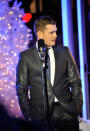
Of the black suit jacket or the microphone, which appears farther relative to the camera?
the black suit jacket

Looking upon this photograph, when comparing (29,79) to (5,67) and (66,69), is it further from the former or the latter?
(5,67)

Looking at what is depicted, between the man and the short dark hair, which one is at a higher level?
the short dark hair

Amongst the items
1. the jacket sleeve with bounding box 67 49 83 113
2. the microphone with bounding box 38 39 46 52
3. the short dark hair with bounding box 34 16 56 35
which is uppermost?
the short dark hair with bounding box 34 16 56 35

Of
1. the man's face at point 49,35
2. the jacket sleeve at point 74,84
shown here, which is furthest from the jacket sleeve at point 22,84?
the jacket sleeve at point 74,84

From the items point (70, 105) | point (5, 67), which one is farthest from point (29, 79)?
point (5, 67)

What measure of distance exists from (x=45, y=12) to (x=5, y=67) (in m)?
1.40

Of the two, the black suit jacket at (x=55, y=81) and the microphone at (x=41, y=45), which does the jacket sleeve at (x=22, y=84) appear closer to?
the black suit jacket at (x=55, y=81)

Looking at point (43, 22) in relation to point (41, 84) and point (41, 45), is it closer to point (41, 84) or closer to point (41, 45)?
point (41, 45)

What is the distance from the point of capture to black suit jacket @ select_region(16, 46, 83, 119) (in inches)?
70.7

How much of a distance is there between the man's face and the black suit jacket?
0.13 m

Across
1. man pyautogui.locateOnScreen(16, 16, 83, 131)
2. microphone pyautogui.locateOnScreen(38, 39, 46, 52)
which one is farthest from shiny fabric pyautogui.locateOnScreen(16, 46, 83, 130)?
microphone pyautogui.locateOnScreen(38, 39, 46, 52)

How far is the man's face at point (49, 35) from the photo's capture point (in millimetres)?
1773

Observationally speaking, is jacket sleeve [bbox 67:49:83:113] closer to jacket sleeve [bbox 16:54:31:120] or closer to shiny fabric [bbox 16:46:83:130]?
shiny fabric [bbox 16:46:83:130]

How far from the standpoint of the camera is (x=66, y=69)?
1870 millimetres
